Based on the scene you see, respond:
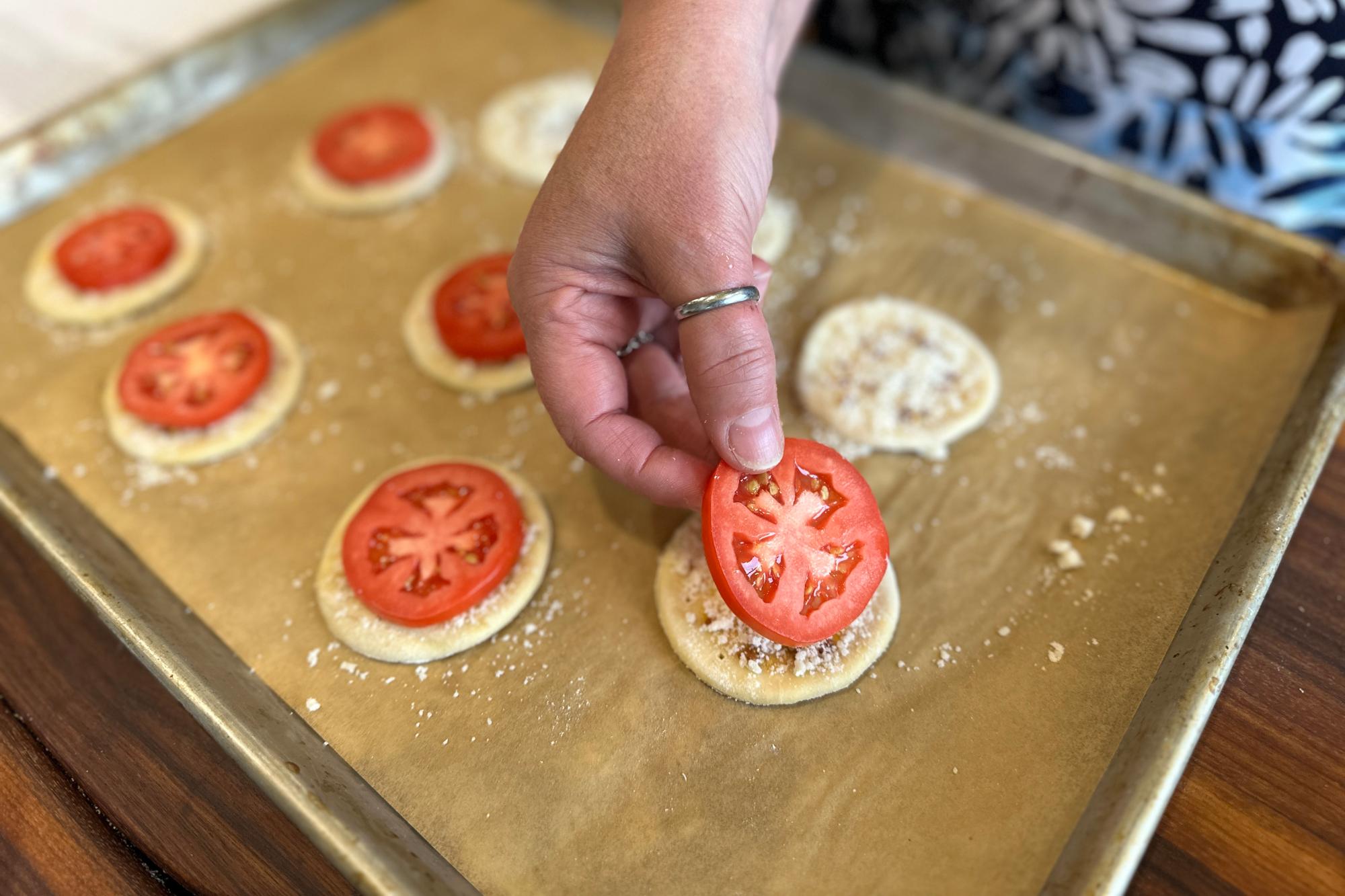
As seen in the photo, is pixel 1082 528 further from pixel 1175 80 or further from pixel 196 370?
pixel 196 370

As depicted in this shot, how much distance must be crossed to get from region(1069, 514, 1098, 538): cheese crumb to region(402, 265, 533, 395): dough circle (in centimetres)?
117

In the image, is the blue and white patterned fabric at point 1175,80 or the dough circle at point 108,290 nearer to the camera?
the blue and white patterned fabric at point 1175,80

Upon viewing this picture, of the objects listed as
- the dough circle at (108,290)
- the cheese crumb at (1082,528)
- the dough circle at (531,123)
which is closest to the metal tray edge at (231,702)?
the dough circle at (108,290)

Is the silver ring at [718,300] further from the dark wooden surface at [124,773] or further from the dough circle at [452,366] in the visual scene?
the dark wooden surface at [124,773]

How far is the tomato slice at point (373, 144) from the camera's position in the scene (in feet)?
8.11

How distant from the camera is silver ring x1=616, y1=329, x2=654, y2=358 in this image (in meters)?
1.65

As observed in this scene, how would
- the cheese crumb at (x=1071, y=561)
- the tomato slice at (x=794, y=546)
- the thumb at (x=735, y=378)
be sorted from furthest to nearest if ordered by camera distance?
1. the cheese crumb at (x=1071, y=561)
2. the tomato slice at (x=794, y=546)
3. the thumb at (x=735, y=378)

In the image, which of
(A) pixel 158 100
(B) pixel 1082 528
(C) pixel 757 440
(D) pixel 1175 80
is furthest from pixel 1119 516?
(A) pixel 158 100

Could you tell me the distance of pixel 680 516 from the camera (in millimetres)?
1823

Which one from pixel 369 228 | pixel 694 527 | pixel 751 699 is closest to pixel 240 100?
pixel 369 228

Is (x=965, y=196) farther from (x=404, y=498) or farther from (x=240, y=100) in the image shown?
(x=240, y=100)

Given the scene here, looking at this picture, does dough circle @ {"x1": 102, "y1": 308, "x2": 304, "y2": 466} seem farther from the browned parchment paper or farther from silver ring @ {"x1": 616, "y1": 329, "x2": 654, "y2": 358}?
silver ring @ {"x1": 616, "y1": 329, "x2": 654, "y2": 358}

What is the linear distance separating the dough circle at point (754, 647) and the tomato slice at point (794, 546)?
0.31 ft

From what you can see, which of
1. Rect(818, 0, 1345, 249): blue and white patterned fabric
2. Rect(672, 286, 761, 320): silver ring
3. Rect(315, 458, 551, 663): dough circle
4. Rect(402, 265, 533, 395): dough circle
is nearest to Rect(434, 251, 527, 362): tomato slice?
Rect(402, 265, 533, 395): dough circle
